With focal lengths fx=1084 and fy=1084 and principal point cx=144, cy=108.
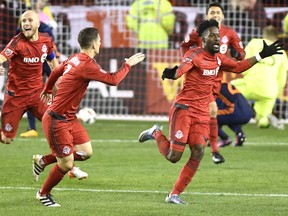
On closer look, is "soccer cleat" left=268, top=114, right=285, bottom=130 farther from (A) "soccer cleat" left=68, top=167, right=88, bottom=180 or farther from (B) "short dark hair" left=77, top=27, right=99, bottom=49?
(B) "short dark hair" left=77, top=27, right=99, bottom=49

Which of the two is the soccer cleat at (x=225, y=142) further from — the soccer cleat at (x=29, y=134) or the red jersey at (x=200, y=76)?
the red jersey at (x=200, y=76)

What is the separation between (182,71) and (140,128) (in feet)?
30.3

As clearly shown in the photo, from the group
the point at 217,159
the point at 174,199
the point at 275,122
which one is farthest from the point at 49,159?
the point at 275,122

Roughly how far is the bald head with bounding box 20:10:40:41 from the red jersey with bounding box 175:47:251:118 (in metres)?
2.34

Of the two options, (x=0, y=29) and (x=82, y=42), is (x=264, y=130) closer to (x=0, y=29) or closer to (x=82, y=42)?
(x=0, y=29)

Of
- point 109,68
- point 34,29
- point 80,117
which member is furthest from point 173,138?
point 109,68

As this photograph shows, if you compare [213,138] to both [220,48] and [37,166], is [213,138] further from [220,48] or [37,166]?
[37,166]

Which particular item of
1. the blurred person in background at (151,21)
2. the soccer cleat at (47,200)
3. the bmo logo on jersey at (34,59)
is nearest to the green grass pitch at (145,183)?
the soccer cleat at (47,200)

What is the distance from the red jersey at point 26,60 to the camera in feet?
42.8

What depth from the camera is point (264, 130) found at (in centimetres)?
2022

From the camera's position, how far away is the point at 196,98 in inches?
449

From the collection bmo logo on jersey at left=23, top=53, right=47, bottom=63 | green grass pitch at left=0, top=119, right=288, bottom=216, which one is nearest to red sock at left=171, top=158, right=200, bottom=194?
green grass pitch at left=0, top=119, right=288, bottom=216

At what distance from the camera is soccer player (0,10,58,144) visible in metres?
13.1

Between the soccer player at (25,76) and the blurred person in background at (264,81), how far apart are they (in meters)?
6.76
